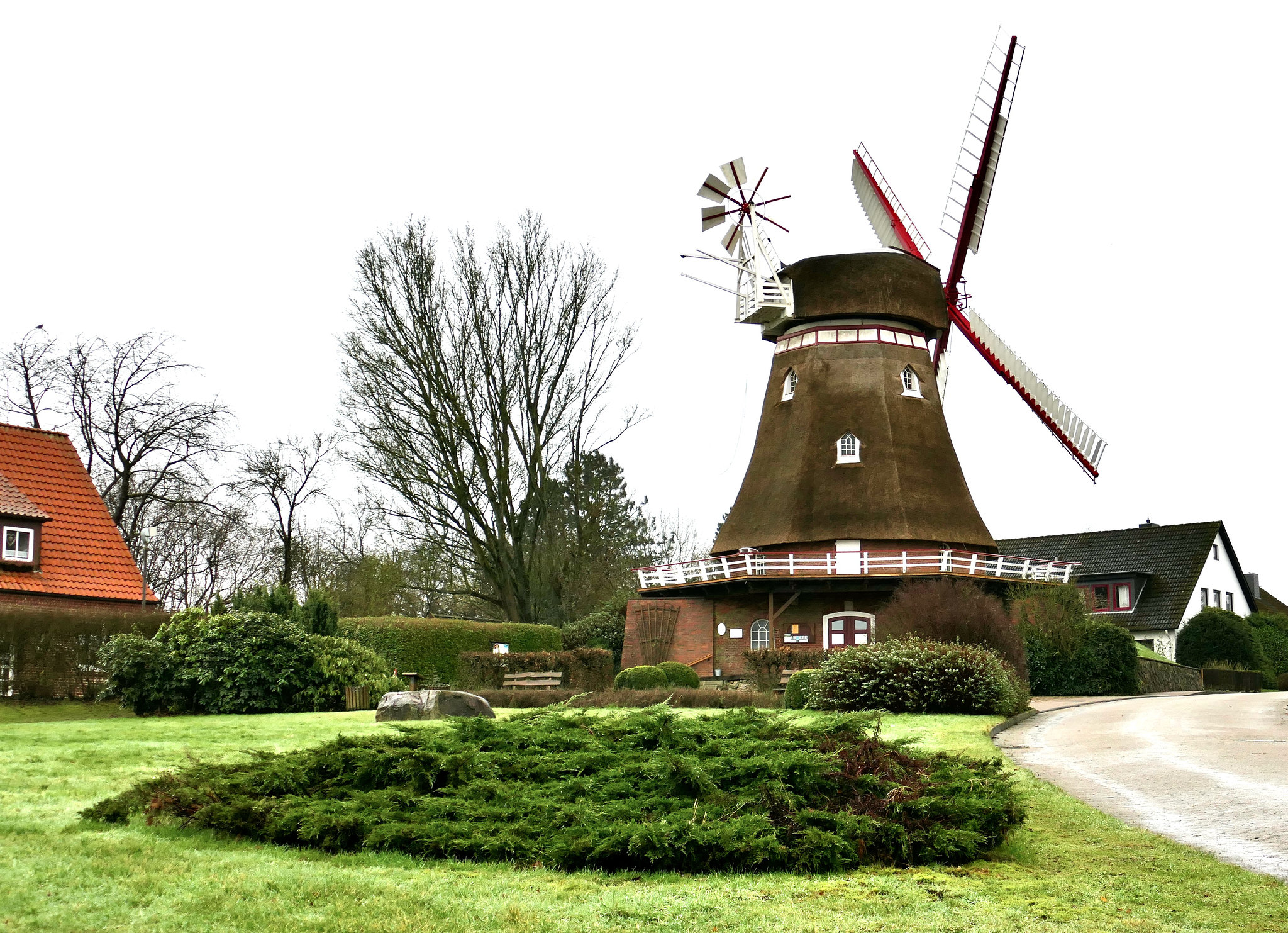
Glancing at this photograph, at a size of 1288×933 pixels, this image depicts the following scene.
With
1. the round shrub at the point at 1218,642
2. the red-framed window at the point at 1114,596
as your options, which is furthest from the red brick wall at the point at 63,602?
the round shrub at the point at 1218,642

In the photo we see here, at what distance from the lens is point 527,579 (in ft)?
121

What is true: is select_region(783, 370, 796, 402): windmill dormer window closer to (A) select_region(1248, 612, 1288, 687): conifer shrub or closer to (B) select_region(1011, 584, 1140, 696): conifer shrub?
(B) select_region(1011, 584, 1140, 696): conifer shrub

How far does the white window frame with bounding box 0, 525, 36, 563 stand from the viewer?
90.2ft

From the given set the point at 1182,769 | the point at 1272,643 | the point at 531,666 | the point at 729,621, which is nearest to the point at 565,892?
the point at 1182,769

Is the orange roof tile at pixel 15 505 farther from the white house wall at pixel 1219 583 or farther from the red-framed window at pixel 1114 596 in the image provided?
the white house wall at pixel 1219 583

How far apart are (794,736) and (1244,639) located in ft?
128

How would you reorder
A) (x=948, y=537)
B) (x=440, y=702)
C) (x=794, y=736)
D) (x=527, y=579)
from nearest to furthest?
1. (x=794, y=736)
2. (x=440, y=702)
3. (x=948, y=537)
4. (x=527, y=579)

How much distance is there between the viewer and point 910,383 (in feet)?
119

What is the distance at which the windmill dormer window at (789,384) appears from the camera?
36.6 metres

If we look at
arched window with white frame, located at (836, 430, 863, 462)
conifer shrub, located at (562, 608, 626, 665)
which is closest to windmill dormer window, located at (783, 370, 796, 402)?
arched window with white frame, located at (836, 430, 863, 462)

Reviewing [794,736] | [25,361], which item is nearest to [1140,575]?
[25,361]

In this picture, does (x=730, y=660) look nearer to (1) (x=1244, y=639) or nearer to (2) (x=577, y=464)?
(2) (x=577, y=464)

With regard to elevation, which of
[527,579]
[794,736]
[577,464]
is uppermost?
[577,464]

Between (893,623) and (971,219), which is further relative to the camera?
(971,219)
